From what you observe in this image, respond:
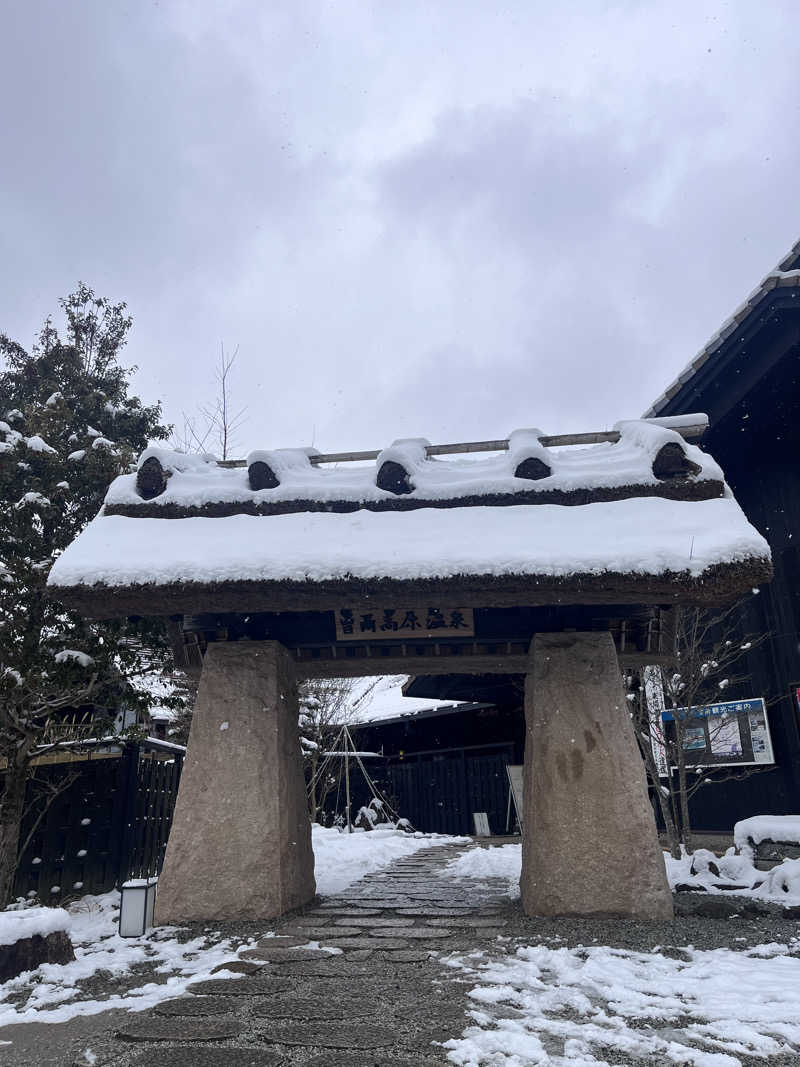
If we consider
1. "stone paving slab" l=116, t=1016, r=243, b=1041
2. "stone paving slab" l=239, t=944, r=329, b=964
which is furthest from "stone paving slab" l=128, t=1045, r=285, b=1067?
"stone paving slab" l=239, t=944, r=329, b=964

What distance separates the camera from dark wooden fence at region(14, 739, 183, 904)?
6602 millimetres

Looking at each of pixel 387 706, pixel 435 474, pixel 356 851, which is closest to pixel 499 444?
pixel 435 474

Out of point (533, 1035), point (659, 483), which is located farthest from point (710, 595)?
point (533, 1035)

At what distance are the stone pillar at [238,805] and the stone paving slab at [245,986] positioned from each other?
1.65m

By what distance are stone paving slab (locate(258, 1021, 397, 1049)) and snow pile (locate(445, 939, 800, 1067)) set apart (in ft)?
0.99

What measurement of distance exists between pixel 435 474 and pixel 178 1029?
15.1 feet

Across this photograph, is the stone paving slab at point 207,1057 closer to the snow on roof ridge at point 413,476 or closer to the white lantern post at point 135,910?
the white lantern post at point 135,910

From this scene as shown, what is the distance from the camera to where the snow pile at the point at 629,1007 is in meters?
2.71

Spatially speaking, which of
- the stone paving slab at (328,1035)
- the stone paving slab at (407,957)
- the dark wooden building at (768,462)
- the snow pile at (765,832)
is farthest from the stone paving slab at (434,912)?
the dark wooden building at (768,462)

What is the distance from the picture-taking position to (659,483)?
19.4ft

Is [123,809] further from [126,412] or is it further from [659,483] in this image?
[659,483]

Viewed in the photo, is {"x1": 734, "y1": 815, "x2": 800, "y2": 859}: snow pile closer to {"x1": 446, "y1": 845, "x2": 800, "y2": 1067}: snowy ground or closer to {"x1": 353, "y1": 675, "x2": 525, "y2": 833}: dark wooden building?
{"x1": 446, "y1": 845, "x2": 800, "y2": 1067}: snowy ground

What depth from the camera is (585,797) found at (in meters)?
5.57

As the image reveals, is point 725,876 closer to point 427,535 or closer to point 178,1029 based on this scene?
point 427,535
